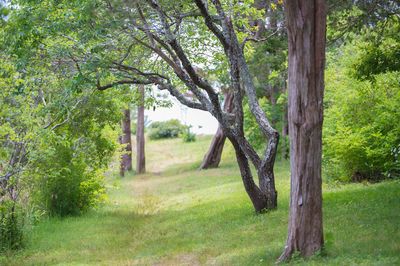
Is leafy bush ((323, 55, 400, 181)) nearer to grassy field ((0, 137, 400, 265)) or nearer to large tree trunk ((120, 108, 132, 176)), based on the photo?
grassy field ((0, 137, 400, 265))

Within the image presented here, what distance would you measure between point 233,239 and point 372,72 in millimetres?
5616

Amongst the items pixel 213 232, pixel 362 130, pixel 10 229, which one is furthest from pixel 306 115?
pixel 362 130

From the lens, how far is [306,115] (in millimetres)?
9680

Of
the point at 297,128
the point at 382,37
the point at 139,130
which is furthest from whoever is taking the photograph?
the point at 139,130

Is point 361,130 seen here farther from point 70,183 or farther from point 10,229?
point 10,229

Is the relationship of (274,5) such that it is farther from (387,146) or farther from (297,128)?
(297,128)

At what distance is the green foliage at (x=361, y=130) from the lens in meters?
18.2

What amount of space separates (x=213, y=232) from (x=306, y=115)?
594 centimetres

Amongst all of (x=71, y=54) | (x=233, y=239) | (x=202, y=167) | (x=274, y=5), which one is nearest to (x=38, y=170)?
(x=71, y=54)

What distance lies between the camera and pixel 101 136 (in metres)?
20.8

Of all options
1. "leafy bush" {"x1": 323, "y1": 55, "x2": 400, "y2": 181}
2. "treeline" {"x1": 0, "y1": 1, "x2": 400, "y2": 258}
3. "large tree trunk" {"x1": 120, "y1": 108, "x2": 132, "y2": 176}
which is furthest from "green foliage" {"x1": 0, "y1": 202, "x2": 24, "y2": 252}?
"large tree trunk" {"x1": 120, "y1": 108, "x2": 132, "y2": 176}

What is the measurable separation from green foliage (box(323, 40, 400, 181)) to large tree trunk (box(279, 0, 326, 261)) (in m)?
8.34

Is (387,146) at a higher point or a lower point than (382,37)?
lower

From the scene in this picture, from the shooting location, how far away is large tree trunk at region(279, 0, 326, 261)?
A: 31.6ft
